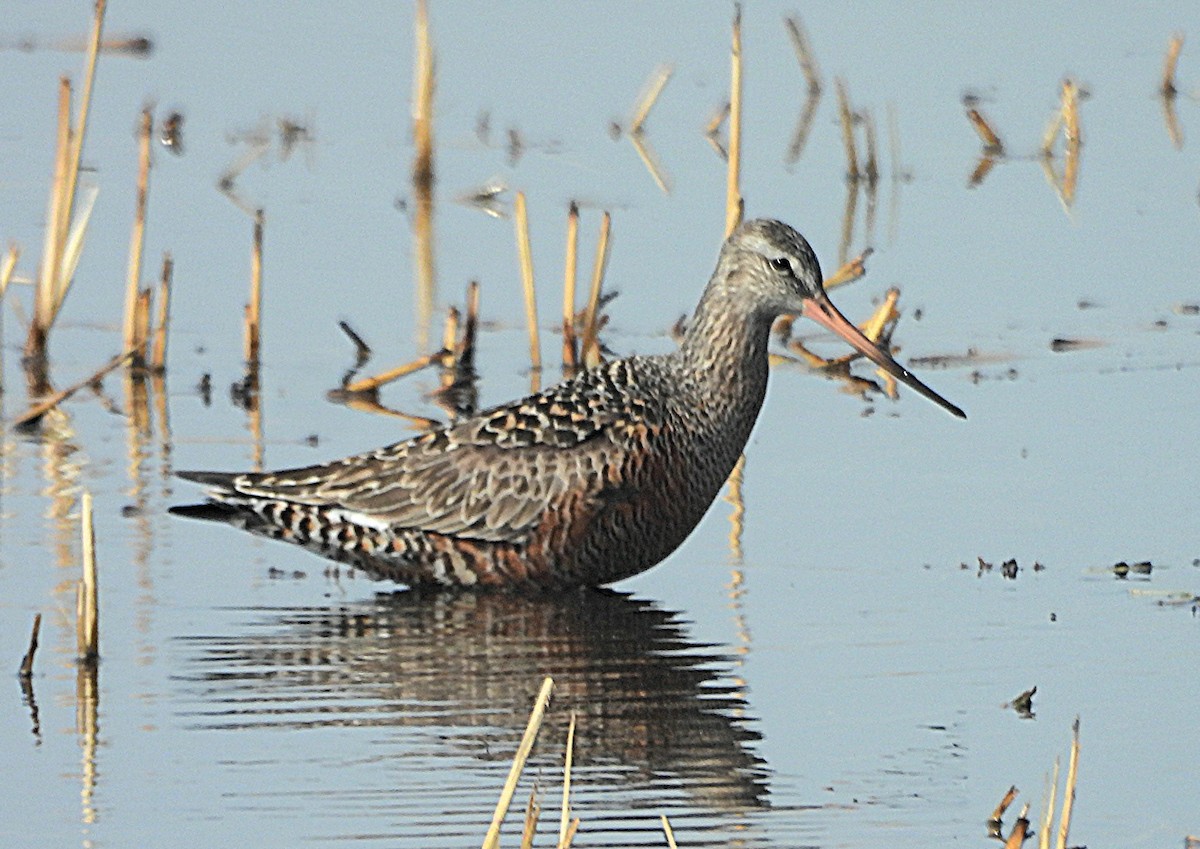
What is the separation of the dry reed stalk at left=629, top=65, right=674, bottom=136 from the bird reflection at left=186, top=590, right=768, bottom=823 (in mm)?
7563

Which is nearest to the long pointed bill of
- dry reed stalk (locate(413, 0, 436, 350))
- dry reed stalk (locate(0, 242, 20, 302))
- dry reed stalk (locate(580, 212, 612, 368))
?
dry reed stalk (locate(580, 212, 612, 368))

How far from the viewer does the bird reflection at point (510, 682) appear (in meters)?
7.92

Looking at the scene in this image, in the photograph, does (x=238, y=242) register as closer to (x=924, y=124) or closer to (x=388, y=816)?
(x=924, y=124)

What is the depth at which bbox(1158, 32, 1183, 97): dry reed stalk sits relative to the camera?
59.3ft

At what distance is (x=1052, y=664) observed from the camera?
891 centimetres

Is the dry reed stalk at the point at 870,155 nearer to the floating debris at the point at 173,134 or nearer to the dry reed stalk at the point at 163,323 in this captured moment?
the floating debris at the point at 173,134

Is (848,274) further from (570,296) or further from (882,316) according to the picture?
(570,296)

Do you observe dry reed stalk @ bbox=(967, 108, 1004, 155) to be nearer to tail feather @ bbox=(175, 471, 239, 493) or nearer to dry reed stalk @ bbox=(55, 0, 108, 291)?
dry reed stalk @ bbox=(55, 0, 108, 291)

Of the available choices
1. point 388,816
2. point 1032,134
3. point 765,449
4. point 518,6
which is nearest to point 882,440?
point 765,449

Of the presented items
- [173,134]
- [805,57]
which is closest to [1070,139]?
[805,57]

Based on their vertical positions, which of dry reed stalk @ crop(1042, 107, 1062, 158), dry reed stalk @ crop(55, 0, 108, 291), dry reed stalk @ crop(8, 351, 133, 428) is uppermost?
dry reed stalk @ crop(1042, 107, 1062, 158)

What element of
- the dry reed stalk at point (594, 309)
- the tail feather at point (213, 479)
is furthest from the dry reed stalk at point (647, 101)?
the tail feather at point (213, 479)

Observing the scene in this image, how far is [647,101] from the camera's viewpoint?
17359 millimetres

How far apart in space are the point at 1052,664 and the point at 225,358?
5263 mm
